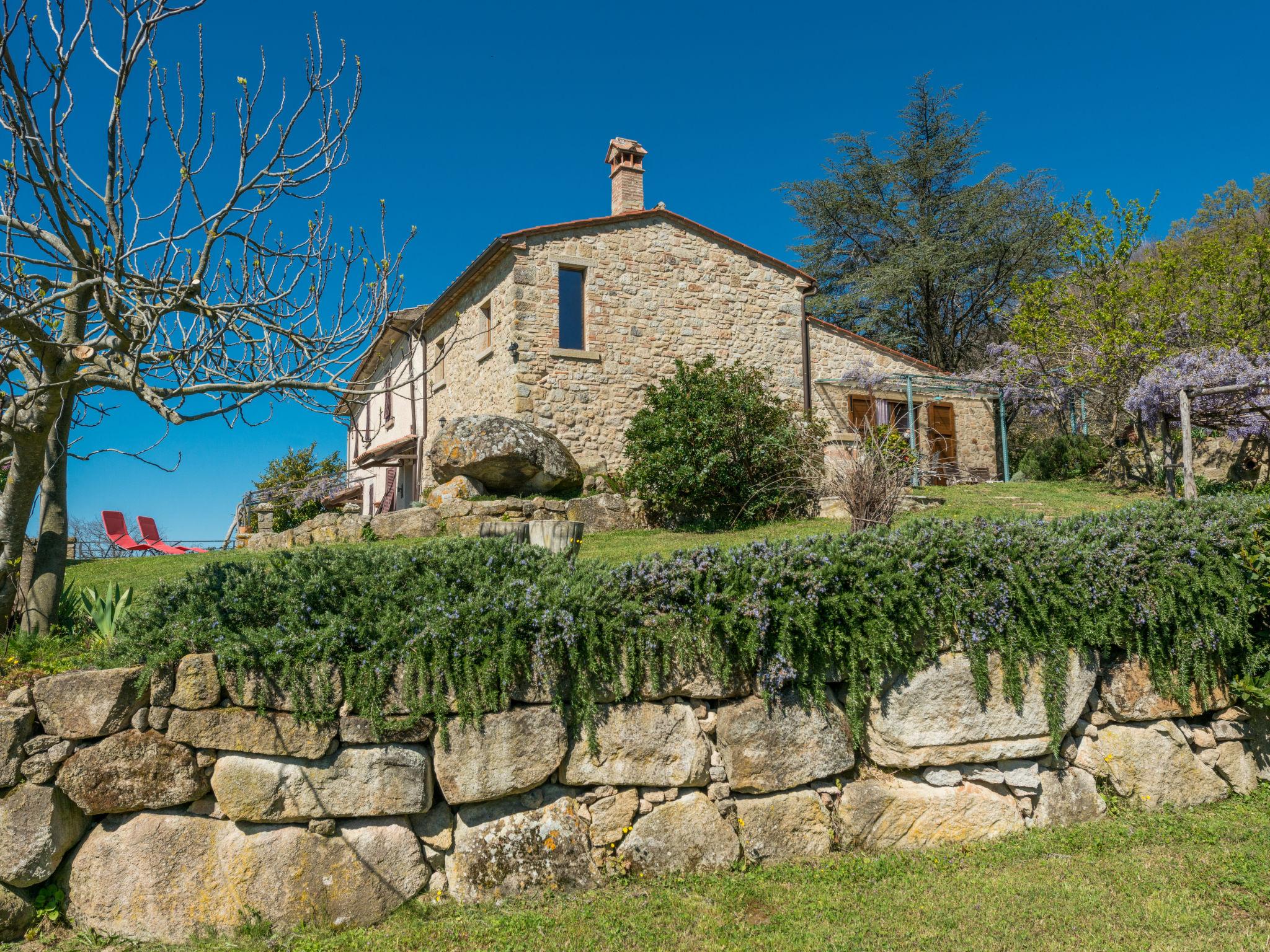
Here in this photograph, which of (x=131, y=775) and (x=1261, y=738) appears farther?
(x=1261, y=738)

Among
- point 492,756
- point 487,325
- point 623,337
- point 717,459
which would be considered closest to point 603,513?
point 717,459

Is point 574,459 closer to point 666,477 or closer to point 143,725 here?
point 666,477

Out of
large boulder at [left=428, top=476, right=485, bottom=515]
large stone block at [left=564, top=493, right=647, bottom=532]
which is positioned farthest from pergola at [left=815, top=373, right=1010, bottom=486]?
large boulder at [left=428, top=476, right=485, bottom=515]

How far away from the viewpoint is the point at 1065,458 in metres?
17.2

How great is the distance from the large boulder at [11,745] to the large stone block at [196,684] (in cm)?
64

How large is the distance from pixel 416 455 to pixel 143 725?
46.8 ft

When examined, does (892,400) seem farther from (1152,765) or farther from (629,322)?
(1152,765)

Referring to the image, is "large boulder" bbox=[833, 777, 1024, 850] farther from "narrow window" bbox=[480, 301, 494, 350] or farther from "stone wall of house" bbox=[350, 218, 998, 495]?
"narrow window" bbox=[480, 301, 494, 350]

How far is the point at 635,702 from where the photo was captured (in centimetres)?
399

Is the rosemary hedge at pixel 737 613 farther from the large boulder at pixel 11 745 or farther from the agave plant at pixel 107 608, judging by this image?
the agave plant at pixel 107 608

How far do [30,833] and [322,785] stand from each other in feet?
4.17

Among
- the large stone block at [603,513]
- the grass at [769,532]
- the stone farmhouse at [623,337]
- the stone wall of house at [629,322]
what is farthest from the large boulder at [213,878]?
the stone wall of house at [629,322]

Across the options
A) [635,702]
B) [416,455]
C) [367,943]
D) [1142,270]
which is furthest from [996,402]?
[367,943]

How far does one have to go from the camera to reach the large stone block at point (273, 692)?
3662mm
